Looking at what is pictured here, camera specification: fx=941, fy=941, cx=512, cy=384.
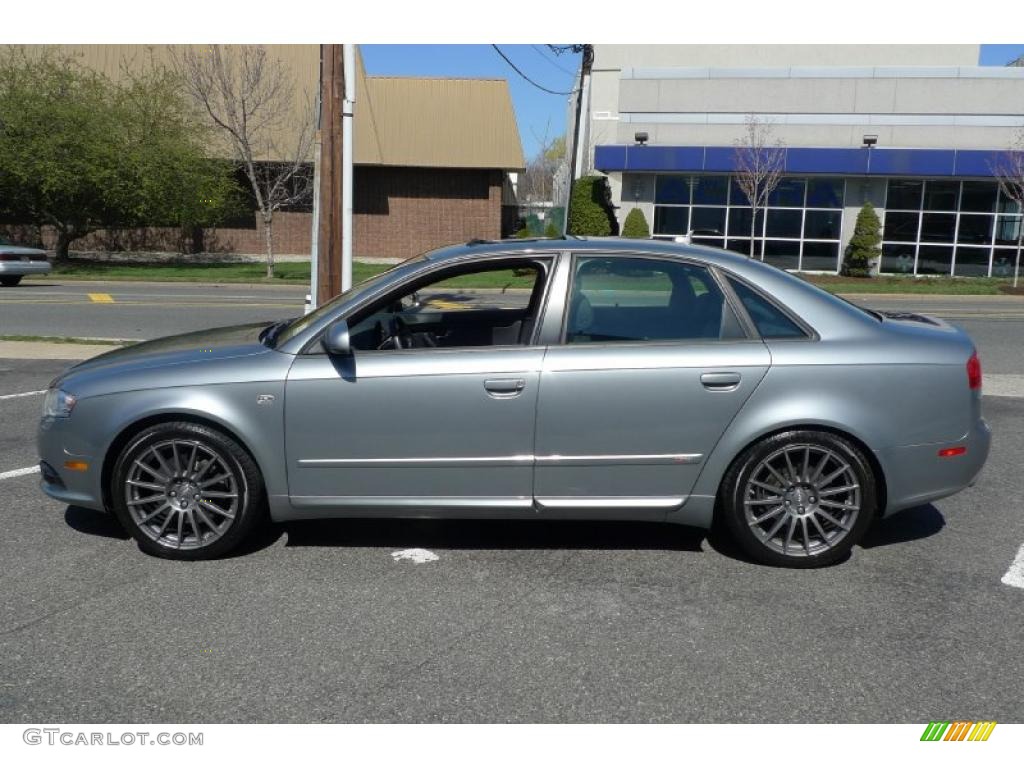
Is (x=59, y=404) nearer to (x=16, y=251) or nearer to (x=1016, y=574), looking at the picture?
(x=1016, y=574)

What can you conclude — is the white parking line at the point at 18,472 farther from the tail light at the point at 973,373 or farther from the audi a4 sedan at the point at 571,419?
the tail light at the point at 973,373

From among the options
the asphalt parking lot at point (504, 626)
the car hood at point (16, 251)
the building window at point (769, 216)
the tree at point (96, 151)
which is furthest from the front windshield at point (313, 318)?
the tree at point (96, 151)

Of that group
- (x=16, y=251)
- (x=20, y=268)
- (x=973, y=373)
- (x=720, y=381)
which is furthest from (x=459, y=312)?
(x=16, y=251)

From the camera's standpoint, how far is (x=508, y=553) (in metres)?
4.90

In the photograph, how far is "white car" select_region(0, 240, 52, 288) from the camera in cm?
2340

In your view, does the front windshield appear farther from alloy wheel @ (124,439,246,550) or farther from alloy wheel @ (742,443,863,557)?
alloy wheel @ (742,443,863,557)

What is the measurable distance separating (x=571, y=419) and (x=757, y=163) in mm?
25106

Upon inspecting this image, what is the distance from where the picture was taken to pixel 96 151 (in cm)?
2961

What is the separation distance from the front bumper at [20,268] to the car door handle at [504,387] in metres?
22.7

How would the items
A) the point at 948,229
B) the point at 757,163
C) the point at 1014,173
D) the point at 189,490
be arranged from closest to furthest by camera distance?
the point at 189,490 < the point at 1014,173 < the point at 757,163 < the point at 948,229

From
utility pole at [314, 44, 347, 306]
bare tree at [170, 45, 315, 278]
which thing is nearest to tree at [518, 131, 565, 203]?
bare tree at [170, 45, 315, 278]

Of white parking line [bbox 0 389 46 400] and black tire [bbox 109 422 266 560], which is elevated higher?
black tire [bbox 109 422 266 560]

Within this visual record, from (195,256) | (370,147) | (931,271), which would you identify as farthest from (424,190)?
(931,271)
